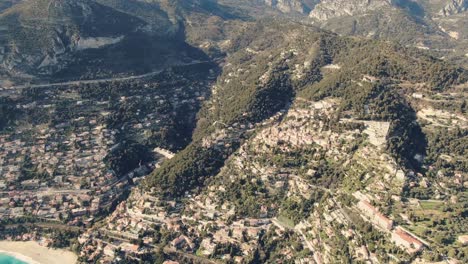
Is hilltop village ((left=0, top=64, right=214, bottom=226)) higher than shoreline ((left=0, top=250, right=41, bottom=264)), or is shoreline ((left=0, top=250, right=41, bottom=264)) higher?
hilltop village ((left=0, top=64, right=214, bottom=226))

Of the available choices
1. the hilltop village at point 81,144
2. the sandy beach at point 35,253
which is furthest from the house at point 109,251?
the hilltop village at point 81,144

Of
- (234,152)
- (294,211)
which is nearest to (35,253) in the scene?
(234,152)

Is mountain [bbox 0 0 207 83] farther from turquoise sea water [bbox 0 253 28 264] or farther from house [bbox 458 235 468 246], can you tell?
house [bbox 458 235 468 246]

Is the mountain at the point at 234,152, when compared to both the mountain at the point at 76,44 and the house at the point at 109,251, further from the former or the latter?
the mountain at the point at 76,44

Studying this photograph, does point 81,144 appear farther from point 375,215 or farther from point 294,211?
point 375,215

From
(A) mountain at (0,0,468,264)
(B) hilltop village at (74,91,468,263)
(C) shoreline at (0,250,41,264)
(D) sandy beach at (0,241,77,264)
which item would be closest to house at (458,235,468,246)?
(B) hilltop village at (74,91,468,263)

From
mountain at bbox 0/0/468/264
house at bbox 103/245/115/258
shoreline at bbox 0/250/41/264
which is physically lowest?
shoreline at bbox 0/250/41/264
